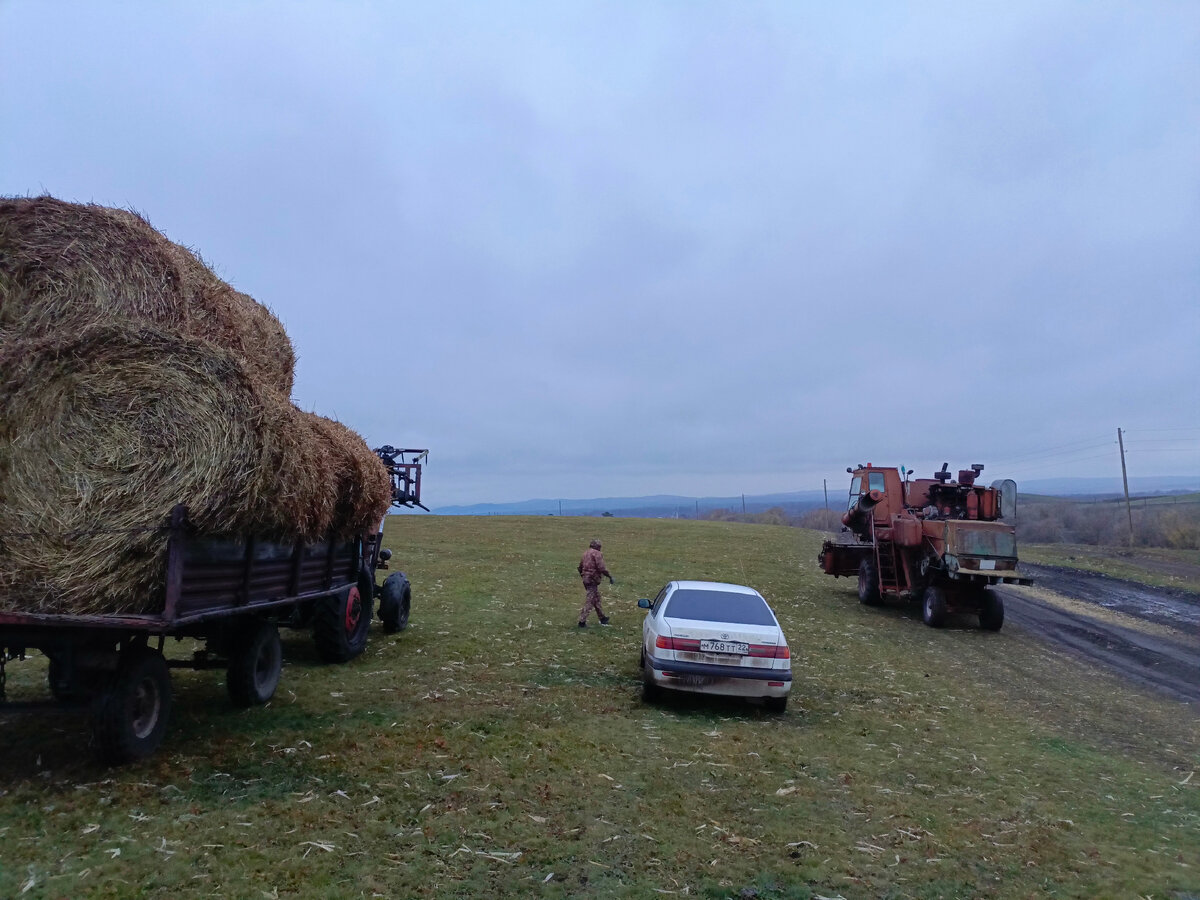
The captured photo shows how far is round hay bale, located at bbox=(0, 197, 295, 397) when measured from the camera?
726 cm

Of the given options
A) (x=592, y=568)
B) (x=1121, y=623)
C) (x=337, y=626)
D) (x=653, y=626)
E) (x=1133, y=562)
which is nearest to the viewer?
(x=653, y=626)

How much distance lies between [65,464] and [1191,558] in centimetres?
4040

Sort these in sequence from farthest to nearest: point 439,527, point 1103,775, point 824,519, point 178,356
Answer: point 824,519
point 439,527
point 1103,775
point 178,356

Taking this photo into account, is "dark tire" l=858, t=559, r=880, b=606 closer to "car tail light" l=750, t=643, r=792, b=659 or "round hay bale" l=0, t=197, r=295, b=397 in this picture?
"car tail light" l=750, t=643, r=792, b=659

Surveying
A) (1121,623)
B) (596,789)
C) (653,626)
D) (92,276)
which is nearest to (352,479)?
(92,276)

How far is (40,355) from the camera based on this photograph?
6883 millimetres

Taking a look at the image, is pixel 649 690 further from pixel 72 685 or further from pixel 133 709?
pixel 72 685

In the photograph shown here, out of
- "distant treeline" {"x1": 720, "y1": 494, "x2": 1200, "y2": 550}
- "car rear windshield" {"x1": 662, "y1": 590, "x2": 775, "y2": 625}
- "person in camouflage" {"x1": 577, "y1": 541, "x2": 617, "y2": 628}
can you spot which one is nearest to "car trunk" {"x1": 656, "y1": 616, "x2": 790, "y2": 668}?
"car rear windshield" {"x1": 662, "y1": 590, "x2": 775, "y2": 625}

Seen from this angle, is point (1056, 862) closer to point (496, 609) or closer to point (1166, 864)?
point (1166, 864)

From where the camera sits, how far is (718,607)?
10336mm

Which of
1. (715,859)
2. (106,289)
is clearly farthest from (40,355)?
(715,859)

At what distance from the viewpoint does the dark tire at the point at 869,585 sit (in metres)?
21.0

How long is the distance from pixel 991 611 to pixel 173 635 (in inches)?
635

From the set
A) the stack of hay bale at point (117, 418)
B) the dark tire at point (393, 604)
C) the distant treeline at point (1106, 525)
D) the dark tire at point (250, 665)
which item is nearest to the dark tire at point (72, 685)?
the stack of hay bale at point (117, 418)
